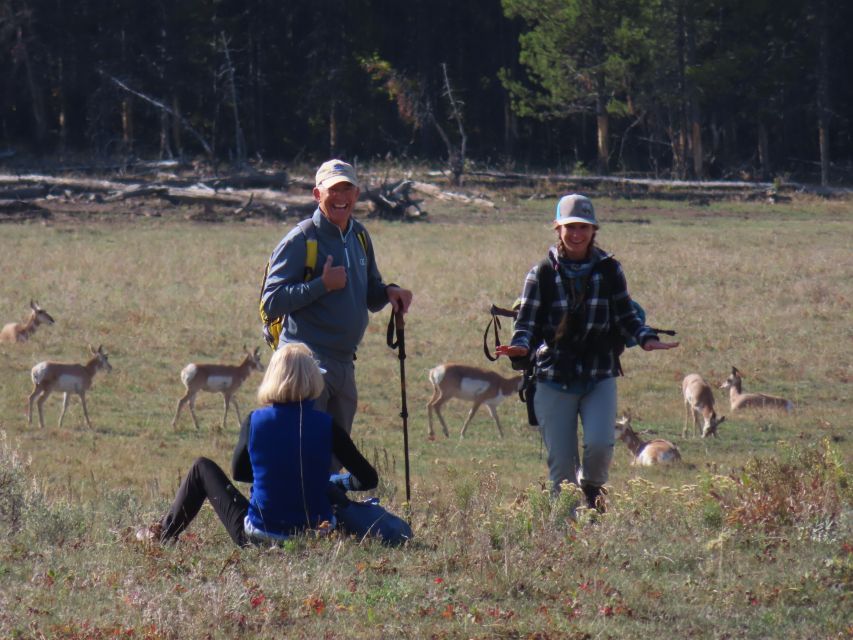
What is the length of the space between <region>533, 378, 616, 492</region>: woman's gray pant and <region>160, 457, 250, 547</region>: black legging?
65.9 inches

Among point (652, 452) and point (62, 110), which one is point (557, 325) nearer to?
point (652, 452)

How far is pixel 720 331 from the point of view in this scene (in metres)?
18.3

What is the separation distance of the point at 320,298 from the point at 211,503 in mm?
1230

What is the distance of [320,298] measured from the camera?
6578 mm

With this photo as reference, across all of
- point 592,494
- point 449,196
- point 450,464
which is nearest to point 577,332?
point 592,494

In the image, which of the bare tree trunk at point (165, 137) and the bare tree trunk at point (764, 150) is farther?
the bare tree trunk at point (165, 137)

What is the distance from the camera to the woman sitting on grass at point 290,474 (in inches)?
222

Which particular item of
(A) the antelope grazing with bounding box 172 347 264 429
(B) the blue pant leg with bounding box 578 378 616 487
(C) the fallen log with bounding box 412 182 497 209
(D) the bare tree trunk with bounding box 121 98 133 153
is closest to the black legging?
(B) the blue pant leg with bounding box 578 378 616 487

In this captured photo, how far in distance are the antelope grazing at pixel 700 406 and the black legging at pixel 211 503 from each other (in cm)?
814

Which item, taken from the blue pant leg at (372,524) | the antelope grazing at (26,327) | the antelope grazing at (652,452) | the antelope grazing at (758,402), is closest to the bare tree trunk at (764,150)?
the antelope grazing at (26,327)

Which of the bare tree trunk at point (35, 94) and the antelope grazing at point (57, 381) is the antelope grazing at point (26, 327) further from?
the bare tree trunk at point (35, 94)

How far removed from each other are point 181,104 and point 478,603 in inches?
1842

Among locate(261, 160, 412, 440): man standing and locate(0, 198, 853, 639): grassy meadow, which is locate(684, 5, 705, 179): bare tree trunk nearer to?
locate(0, 198, 853, 639): grassy meadow

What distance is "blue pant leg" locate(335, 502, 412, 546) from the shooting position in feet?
18.9
